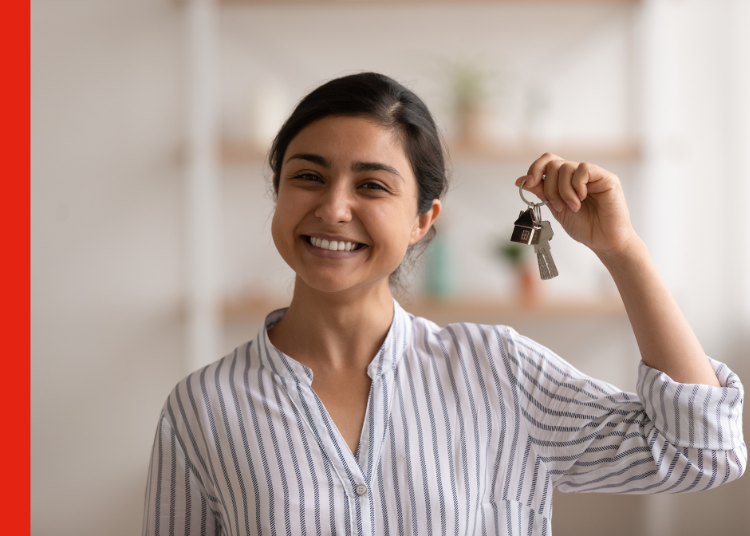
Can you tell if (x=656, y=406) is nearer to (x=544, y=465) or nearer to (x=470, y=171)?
(x=544, y=465)

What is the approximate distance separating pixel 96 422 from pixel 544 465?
7.19 ft

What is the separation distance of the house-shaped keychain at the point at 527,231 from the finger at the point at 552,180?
2.6 inches

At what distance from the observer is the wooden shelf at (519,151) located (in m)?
2.40

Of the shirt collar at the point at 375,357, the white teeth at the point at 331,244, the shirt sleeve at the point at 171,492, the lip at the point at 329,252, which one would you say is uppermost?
the white teeth at the point at 331,244

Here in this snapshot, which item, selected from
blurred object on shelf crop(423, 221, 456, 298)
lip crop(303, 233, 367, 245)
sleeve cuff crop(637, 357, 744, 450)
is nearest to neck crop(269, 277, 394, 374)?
lip crop(303, 233, 367, 245)

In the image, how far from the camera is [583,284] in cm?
259

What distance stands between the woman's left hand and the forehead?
0.22 metres

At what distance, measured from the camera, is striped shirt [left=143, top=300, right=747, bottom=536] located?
2.92ft

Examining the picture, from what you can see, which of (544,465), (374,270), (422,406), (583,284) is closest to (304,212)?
(374,270)

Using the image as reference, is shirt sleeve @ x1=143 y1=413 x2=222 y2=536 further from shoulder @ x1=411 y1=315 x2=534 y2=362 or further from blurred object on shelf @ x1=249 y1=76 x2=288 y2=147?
blurred object on shelf @ x1=249 y1=76 x2=288 y2=147

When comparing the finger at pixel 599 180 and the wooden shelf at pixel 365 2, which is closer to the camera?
the finger at pixel 599 180

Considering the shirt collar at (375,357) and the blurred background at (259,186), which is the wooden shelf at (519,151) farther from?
the shirt collar at (375,357)

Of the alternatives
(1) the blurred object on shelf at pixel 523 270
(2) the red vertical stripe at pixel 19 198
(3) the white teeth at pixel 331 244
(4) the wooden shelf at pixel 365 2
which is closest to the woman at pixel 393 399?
(3) the white teeth at pixel 331 244

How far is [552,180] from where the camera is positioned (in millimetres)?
913
